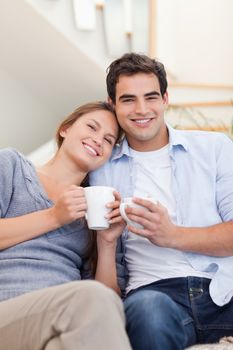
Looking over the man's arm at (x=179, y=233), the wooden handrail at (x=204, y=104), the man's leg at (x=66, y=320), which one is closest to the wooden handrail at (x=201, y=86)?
the wooden handrail at (x=204, y=104)

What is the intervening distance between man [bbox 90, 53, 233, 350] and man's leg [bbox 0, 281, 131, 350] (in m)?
0.16

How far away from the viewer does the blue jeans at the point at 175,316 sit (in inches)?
34.9

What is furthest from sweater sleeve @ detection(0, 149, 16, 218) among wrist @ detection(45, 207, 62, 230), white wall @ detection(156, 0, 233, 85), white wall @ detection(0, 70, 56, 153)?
white wall @ detection(0, 70, 56, 153)

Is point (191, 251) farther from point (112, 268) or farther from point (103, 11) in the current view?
point (103, 11)

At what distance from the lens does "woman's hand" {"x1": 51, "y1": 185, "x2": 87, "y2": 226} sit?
1.12 meters

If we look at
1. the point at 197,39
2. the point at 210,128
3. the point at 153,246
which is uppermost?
the point at 197,39

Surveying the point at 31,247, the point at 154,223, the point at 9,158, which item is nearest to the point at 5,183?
the point at 9,158

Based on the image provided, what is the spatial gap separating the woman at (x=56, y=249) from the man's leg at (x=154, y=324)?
0.26ft

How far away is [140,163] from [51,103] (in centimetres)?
267

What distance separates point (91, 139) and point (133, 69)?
0.87ft

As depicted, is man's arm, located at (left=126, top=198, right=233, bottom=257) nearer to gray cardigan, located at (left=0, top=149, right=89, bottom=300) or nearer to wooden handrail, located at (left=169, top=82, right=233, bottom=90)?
gray cardigan, located at (left=0, top=149, right=89, bottom=300)

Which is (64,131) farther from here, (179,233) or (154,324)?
(154,324)

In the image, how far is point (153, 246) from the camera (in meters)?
1.29

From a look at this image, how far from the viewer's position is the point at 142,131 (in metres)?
1.39
